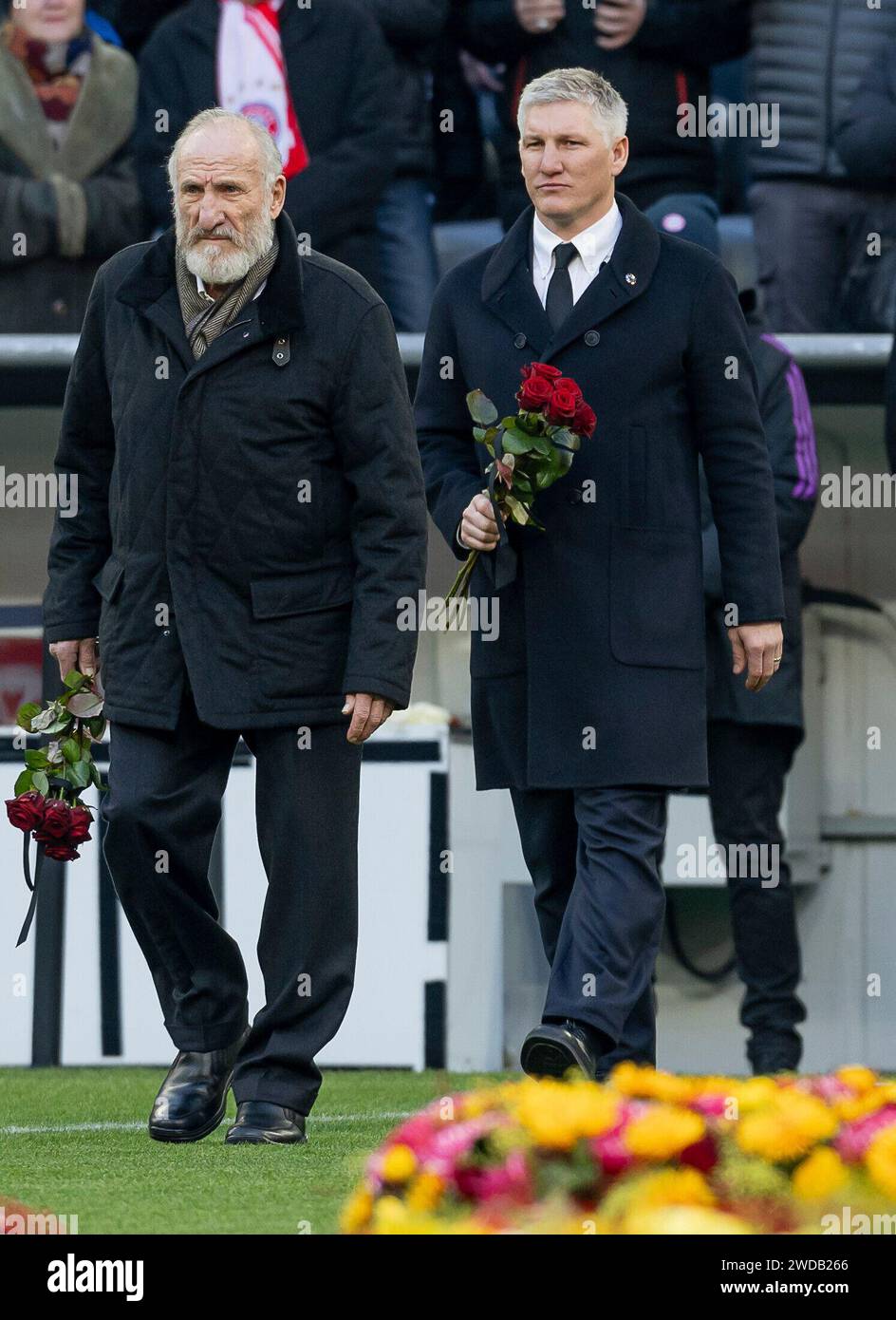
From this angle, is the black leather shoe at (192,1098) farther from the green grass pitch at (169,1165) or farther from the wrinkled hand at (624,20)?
the wrinkled hand at (624,20)

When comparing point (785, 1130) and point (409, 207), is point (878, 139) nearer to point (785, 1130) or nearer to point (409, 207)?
point (409, 207)

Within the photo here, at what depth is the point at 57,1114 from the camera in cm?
518

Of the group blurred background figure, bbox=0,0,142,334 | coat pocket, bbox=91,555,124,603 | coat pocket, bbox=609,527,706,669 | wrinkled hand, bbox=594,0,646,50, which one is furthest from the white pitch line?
wrinkled hand, bbox=594,0,646,50

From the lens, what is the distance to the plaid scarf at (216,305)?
14.0 ft

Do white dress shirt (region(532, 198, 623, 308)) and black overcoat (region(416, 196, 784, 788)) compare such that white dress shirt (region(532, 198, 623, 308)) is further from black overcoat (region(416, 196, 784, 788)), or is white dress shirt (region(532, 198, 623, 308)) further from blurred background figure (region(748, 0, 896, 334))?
blurred background figure (region(748, 0, 896, 334))

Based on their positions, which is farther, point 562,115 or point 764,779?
point 764,779

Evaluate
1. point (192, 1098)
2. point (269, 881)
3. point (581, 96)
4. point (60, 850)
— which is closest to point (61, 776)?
point (60, 850)

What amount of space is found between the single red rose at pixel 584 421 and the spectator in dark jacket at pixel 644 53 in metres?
3.08

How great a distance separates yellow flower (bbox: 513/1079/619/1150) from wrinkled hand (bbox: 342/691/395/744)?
5.83 ft

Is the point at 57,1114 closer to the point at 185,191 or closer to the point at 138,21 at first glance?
the point at 185,191

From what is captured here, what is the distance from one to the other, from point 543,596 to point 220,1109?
1.04m

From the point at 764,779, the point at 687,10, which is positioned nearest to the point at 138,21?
the point at 687,10

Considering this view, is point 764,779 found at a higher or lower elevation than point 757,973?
higher

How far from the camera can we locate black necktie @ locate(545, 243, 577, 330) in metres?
4.46
